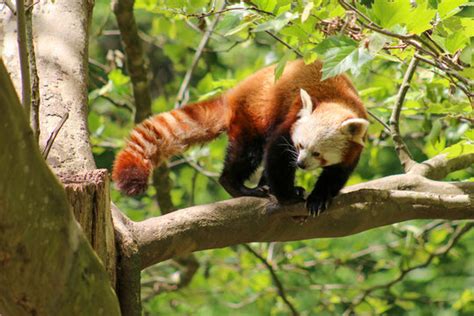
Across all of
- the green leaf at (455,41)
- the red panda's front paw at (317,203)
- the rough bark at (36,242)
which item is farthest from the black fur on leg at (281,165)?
the rough bark at (36,242)

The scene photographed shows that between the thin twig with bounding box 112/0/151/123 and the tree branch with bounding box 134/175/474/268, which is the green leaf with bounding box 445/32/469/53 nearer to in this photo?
the tree branch with bounding box 134/175/474/268

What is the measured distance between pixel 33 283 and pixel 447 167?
7.02 ft

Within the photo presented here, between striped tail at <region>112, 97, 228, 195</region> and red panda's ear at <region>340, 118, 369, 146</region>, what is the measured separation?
0.55 metres

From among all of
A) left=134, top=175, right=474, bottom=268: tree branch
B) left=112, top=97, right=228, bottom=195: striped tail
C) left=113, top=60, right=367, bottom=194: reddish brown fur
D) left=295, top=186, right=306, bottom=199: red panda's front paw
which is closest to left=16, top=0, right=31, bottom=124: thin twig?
left=134, top=175, right=474, bottom=268: tree branch

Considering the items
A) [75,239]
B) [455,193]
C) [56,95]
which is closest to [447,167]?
[455,193]

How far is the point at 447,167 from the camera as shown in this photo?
Answer: 3.32 m

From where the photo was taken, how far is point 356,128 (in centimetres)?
337

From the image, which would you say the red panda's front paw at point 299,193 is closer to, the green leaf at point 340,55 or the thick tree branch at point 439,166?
the thick tree branch at point 439,166

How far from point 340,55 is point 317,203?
3.46 feet

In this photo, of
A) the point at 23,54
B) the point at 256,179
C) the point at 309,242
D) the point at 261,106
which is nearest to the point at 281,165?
the point at 261,106

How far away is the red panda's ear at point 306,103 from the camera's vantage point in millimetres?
3357

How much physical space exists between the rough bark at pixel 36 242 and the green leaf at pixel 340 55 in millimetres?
805

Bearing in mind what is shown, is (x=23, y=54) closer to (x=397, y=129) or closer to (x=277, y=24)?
(x=277, y=24)

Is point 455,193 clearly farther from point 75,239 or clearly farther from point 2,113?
point 2,113
